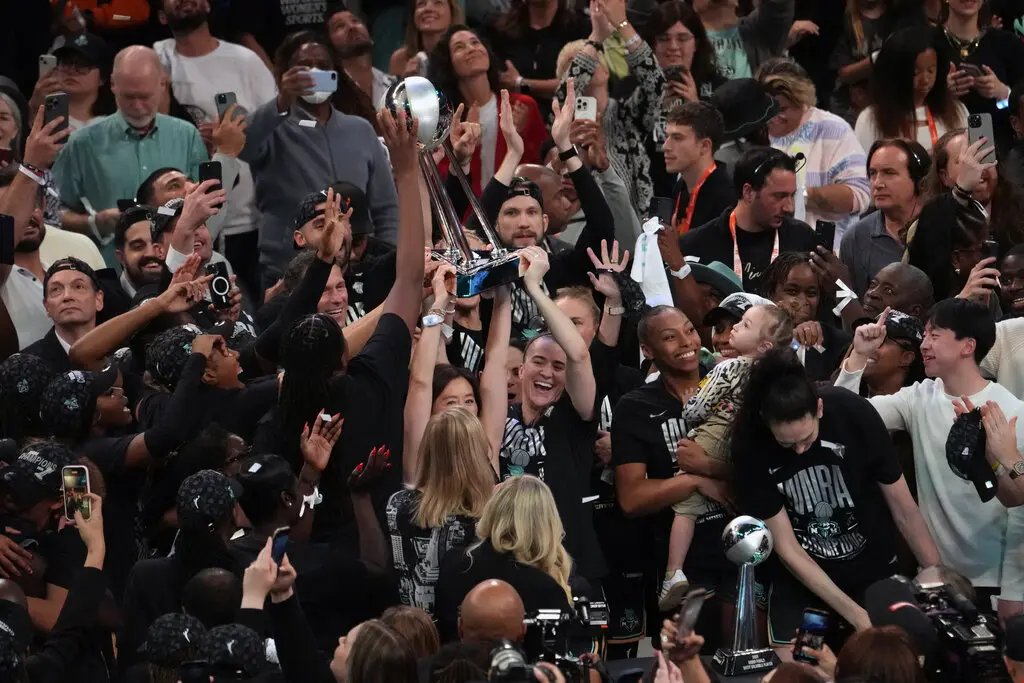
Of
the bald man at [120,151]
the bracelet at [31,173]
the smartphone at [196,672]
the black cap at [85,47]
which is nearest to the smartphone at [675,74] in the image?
the bald man at [120,151]

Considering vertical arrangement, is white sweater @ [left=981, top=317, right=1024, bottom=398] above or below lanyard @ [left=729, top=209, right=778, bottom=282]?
below

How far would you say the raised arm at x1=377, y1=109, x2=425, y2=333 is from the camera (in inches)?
211

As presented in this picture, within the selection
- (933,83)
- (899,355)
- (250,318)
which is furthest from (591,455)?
(933,83)

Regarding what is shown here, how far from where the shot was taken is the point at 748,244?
25.0 feet

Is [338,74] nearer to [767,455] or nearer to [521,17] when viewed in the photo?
[521,17]

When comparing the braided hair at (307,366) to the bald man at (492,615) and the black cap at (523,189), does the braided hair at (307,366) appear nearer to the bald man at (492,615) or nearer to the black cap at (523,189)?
the bald man at (492,615)

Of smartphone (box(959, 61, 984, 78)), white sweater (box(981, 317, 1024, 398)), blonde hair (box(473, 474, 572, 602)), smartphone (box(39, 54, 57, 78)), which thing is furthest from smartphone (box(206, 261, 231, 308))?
smartphone (box(959, 61, 984, 78))

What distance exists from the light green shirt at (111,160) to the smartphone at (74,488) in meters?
3.26

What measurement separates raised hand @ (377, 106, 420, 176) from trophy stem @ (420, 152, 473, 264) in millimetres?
404

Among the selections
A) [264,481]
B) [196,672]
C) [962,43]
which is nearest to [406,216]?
[264,481]

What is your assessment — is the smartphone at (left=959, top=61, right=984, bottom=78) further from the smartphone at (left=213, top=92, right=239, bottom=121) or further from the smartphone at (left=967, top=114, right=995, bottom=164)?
the smartphone at (left=213, top=92, right=239, bottom=121)

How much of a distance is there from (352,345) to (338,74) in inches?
120

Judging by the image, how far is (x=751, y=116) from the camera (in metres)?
8.70

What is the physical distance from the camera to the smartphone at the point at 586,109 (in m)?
7.82
